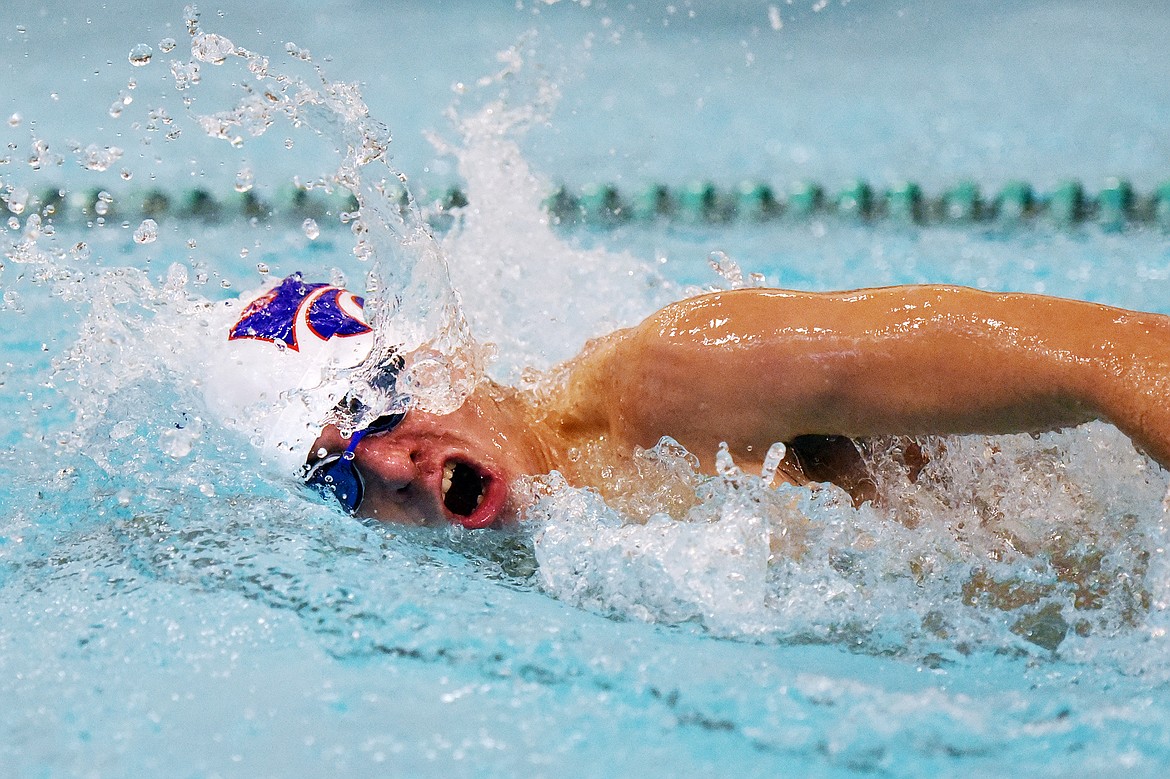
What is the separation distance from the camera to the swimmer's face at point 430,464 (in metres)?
1.46

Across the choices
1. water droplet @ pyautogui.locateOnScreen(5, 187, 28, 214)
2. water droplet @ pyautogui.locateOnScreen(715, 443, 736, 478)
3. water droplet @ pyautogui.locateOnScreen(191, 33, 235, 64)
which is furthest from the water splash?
water droplet @ pyautogui.locateOnScreen(5, 187, 28, 214)

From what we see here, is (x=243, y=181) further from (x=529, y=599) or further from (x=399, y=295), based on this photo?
(x=529, y=599)

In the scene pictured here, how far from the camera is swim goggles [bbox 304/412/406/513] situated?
1.46 meters

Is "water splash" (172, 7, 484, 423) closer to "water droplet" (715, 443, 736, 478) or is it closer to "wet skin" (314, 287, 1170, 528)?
"wet skin" (314, 287, 1170, 528)

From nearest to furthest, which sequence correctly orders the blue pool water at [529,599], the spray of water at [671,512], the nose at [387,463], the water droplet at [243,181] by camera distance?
1. the blue pool water at [529,599]
2. the spray of water at [671,512]
3. the nose at [387,463]
4. the water droplet at [243,181]

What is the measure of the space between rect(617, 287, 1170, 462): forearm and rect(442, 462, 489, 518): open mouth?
0.92 feet

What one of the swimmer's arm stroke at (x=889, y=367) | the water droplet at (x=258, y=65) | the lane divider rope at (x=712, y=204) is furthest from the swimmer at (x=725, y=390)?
the lane divider rope at (x=712, y=204)

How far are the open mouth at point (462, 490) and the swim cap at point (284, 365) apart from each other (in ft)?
0.60

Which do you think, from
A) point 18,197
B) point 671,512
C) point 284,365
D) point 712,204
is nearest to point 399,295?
point 284,365

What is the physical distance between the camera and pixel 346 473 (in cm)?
148

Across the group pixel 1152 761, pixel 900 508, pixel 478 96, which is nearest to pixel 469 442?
pixel 900 508

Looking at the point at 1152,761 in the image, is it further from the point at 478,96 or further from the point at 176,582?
the point at 478,96

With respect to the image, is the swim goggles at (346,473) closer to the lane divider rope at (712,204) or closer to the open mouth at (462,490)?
the open mouth at (462,490)

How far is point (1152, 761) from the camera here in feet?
3.21
